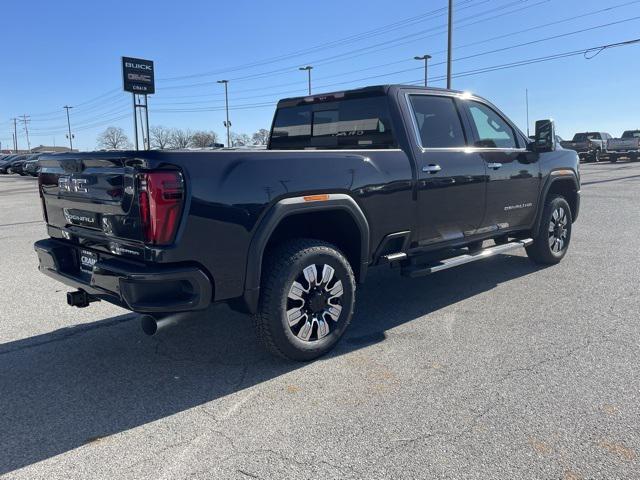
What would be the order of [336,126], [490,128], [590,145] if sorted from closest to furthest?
[336,126] → [490,128] → [590,145]

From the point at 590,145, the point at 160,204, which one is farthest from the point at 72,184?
the point at 590,145

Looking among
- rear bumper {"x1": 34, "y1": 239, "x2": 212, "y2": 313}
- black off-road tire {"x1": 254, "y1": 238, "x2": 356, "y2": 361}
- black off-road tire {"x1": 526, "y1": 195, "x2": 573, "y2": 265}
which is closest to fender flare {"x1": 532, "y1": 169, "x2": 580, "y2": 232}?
black off-road tire {"x1": 526, "y1": 195, "x2": 573, "y2": 265}

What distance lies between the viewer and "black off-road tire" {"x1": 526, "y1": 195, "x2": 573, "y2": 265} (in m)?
6.34

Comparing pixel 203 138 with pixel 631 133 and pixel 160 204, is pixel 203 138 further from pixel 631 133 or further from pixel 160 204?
pixel 160 204

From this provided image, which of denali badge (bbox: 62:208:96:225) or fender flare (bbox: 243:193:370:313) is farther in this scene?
denali badge (bbox: 62:208:96:225)

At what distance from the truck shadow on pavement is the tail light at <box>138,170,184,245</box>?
41.3 inches

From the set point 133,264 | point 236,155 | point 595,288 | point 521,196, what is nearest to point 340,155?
point 236,155

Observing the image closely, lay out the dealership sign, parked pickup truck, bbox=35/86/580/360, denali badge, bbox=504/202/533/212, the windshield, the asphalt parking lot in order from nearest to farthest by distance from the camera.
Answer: the asphalt parking lot
parked pickup truck, bbox=35/86/580/360
denali badge, bbox=504/202/533/212
the windshield
the dealership sign

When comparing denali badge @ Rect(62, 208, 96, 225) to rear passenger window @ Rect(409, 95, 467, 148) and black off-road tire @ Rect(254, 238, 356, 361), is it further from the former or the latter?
rear passenger window @ Rect(409, 95, 467, 148)

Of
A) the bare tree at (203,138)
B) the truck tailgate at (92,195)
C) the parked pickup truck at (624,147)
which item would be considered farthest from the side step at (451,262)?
the bare tree at (203,138)

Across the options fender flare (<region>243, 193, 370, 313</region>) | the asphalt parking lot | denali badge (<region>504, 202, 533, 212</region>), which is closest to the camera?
the asphalt parking lot

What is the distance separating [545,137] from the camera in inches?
231

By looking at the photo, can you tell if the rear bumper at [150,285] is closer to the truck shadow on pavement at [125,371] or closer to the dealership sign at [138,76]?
the truck shadow on pavement at [125,371]

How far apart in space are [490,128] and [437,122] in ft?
3.05
